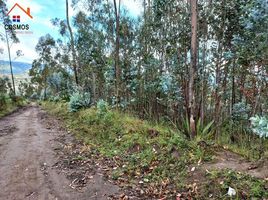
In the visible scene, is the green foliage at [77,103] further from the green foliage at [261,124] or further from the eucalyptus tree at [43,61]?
the eucalyptus tree at [43,61]

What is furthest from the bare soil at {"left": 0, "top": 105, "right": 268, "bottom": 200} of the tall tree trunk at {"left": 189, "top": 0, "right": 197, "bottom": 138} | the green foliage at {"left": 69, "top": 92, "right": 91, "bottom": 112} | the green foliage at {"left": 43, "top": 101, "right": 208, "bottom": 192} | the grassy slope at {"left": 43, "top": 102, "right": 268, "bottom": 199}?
the green foliage at {"left": 69, "top": 92, "right": 91, "bottom": 112}

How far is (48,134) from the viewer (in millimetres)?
10609

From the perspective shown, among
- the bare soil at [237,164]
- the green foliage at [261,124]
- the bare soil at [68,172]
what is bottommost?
the bare soil at [68,172]

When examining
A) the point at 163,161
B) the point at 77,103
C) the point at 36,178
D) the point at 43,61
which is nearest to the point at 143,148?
the point at 163,161

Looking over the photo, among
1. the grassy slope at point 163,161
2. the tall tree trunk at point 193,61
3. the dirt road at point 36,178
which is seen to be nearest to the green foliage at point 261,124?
the grassy slope at point 163,161

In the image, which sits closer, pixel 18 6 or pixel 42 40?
pixel 18 6

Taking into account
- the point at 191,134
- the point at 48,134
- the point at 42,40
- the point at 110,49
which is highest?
the point at 42,40

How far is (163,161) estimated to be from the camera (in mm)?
5930

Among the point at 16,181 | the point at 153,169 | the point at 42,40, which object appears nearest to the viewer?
the point at 16,181

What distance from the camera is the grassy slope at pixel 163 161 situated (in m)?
4.48

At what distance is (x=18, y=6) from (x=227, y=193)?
71.3ft

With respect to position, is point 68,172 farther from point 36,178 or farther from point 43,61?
point 43,61

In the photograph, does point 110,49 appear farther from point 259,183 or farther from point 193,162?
point 259,183

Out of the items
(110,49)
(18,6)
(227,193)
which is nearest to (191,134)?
(227,193)
